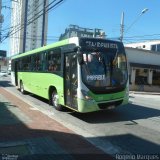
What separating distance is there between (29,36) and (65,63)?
158ft

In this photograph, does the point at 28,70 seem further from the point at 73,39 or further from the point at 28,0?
the point at 28,0

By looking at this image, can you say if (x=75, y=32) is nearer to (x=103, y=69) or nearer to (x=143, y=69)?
(x=143, y=69)

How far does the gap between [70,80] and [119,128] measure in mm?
3066

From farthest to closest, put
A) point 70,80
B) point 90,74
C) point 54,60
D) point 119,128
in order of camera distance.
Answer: point 54,60 → point 70,80 → point 90,74 → point 119,128

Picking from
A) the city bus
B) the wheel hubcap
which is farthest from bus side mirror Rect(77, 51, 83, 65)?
the wheel hubcap

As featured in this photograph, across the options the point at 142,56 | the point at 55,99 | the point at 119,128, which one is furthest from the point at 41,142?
the point at 142,56

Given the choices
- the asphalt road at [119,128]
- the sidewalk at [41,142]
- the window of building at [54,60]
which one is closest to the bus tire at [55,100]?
the asphalt road at [119,128]

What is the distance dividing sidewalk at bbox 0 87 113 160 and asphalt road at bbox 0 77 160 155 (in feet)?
1.54

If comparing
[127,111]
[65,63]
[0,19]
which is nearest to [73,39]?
[65,63]

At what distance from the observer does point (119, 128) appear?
35.1ft

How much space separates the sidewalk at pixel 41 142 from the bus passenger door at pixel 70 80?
1.39m

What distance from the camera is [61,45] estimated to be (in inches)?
549

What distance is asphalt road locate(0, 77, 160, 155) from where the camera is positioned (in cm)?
834

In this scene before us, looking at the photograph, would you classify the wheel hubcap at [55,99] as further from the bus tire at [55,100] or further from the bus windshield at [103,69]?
the bus windshield at [103,69]
